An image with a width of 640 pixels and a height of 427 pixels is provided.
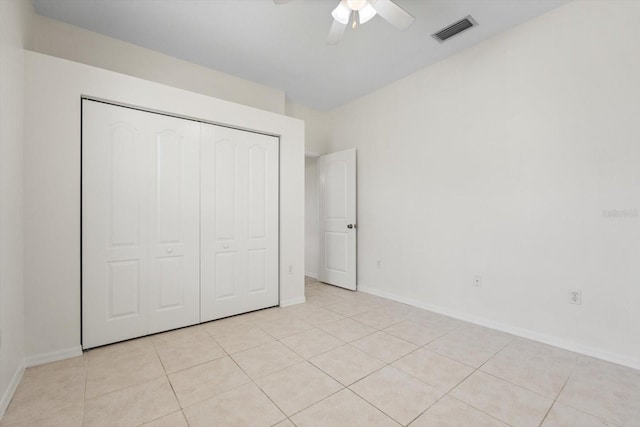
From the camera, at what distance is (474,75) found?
307cm

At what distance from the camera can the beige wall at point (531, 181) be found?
2221mm

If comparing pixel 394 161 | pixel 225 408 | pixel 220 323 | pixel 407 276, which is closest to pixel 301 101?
pixel 394 161

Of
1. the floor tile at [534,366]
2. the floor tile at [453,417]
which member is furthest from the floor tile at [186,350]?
the floor tile at [534,366]

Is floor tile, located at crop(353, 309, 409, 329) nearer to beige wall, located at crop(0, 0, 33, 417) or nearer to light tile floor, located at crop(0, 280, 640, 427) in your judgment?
light tile floor, located at crop(0, 280, 640, 427)

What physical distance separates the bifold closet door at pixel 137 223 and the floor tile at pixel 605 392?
10.3ft

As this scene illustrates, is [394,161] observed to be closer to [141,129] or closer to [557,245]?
[557,245]

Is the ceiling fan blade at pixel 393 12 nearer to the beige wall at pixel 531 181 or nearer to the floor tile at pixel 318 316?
the beige wall at pixel 531 181

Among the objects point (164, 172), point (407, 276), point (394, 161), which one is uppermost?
point (394, 161)

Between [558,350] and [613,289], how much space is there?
0.66 metres

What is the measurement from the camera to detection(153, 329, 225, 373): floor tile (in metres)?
2.15

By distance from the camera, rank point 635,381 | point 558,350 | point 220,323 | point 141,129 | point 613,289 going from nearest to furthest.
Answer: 1. point 635,381
2. point 613,289
3. point 558,350
4. point 141,129
5. point 220,323

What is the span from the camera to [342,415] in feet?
5.19

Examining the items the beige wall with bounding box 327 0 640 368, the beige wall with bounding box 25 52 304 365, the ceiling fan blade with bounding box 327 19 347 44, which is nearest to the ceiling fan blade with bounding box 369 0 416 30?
the ceiling fan blade with bounding box 327 19 347 44

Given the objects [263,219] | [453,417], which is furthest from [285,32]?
[453,417]
